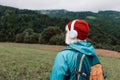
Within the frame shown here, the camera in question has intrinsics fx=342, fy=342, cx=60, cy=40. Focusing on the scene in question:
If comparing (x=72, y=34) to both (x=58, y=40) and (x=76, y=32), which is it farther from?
(x=58, y=40)

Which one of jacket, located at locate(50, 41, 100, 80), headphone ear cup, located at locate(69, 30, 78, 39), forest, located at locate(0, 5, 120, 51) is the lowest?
forest, located at locate(0, 5, 120, 51)

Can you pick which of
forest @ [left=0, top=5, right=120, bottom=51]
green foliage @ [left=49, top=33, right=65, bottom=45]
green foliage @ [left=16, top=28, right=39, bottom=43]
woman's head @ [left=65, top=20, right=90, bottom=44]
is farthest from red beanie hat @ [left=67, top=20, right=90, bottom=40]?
green foliage @ [left=16, top=28, right=39, bottom=43]

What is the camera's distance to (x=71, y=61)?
4.88 m

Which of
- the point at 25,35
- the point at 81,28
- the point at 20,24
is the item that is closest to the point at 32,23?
the point at 20,24

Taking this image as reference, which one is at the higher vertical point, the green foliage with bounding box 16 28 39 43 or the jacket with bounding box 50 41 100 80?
the jacket with bounding box 50 41 100 80

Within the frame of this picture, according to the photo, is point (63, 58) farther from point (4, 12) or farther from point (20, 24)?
point (4, 12)

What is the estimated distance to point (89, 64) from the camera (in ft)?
16.6

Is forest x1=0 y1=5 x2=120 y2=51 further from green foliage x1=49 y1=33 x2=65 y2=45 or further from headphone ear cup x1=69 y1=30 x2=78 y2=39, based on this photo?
headphone ear cup x1=69 y1=30 x2=78 y2=39

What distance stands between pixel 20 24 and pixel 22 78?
4922 inches

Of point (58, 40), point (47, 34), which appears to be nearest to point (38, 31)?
point (47, 34)

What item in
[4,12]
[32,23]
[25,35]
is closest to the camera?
[25,35]

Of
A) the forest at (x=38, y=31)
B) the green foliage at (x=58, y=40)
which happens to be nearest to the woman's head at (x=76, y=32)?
the forest at (x=38, y=31)

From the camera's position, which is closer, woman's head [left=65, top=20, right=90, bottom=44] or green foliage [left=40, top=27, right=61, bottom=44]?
woman's head [left=65, top=20, right=90, bottom=44]

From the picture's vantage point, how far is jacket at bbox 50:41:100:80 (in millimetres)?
4821
